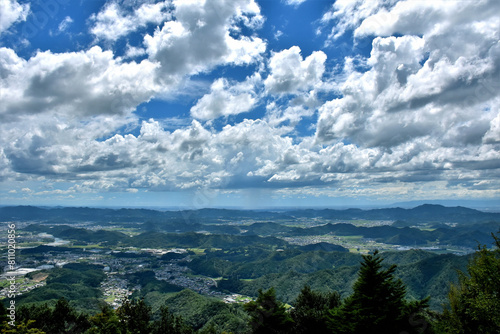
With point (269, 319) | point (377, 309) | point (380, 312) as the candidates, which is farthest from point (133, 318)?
point (380, 312)

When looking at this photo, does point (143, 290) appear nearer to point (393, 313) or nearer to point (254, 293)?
A: point (254, 293)

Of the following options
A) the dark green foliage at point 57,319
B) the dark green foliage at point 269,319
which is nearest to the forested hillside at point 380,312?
the dark green foliage at point 269,319

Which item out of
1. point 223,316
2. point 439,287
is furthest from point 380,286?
point 439,287

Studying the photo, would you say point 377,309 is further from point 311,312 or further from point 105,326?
point 105,326

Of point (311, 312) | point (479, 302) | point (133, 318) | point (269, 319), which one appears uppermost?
point (479, 302)

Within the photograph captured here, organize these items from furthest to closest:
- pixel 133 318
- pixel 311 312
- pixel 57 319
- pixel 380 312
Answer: pixel 57 319
pixel 311 312
pixel 133 318
pixel 380 312

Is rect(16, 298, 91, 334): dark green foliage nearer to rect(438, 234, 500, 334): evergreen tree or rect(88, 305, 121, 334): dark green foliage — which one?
rect(88, 305, 121, 334): dark green foliage
